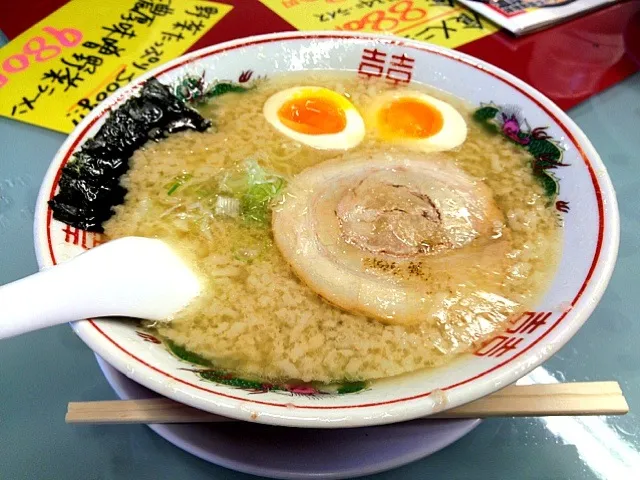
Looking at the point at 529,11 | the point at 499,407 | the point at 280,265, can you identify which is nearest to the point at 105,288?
the point at 280,265

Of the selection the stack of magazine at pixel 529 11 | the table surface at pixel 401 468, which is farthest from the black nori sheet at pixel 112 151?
the stack of magazine at pixel 529 11

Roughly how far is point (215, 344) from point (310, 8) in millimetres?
1802

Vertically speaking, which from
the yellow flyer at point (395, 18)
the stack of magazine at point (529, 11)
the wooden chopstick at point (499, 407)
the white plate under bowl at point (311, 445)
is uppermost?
the stack of magazine at point (529, 11)

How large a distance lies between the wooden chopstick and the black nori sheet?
0.43m

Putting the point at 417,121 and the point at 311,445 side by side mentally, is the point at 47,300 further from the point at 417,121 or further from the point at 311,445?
the point at 417,121

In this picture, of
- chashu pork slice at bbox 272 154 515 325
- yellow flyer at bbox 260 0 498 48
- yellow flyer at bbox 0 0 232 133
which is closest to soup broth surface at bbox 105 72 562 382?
chashu pork slice at bbox 272 154 515 325

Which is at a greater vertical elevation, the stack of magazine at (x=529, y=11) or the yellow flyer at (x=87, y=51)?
the stack of magazine at (x=529, y=11)

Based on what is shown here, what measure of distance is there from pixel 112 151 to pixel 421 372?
97 centimetres

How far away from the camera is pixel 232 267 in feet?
4.09

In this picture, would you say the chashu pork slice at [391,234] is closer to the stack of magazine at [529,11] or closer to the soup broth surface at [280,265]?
the soup broth surface at [280,265]

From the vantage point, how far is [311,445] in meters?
1.01

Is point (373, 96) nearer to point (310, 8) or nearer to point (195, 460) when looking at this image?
point (310, 8)

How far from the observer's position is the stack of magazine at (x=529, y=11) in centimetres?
226

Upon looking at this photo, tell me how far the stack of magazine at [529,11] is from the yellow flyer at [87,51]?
1140 millimetres
